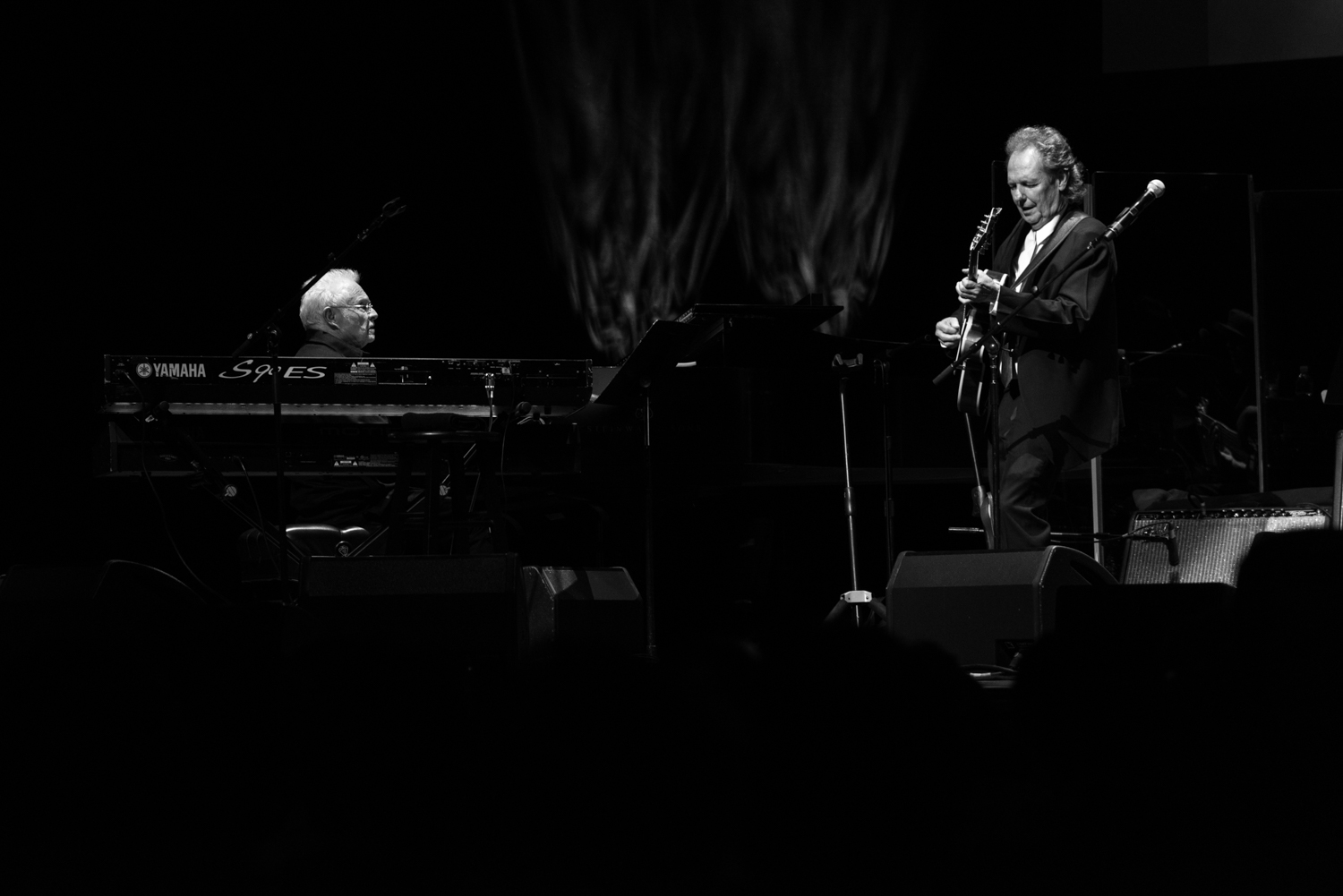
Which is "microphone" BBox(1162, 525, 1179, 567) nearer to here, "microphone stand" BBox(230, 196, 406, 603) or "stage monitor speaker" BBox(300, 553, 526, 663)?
"stage monitor speaker" BBox(300, 553, 526, 663)

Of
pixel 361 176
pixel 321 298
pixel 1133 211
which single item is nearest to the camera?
pixel 1133 211

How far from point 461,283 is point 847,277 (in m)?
1.88

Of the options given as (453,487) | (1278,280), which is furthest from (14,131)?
(1278,280)

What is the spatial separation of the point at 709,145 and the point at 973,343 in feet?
10.0

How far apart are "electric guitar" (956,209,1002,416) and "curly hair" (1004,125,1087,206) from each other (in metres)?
0.19

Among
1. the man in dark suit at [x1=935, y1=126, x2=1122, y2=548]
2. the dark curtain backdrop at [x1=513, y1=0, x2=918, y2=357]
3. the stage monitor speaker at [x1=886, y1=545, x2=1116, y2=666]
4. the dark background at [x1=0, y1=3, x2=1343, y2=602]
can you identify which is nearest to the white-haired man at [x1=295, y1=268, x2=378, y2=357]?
the dark background at [x1=0, y1=3, x2=1343, y2=602]

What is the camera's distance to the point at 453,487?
4027 millimetres

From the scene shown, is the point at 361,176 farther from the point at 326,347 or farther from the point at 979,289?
the point at 979,289

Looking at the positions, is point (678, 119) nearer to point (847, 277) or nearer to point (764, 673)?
point (847, 277)

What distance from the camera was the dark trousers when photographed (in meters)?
3.87

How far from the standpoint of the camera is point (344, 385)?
14.0 feet

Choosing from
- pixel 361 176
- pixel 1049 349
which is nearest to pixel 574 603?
pixel 1049 349

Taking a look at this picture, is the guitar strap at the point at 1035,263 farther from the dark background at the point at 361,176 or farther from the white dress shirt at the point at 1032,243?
the dark background at the point at 361,176

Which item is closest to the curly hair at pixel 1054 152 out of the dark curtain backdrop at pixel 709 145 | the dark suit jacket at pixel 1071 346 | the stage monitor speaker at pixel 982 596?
the dark suit jacket at pixel 1071 346
